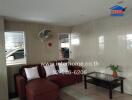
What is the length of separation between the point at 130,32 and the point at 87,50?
185 cm

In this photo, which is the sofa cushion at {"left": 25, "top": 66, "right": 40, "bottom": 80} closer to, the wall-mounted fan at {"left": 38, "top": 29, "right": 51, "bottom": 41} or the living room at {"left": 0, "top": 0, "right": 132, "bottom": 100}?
the living room at {"left": 0, "top": 0, "right": 132, "bottom": 100}

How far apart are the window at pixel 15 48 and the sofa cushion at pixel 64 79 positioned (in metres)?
1.32

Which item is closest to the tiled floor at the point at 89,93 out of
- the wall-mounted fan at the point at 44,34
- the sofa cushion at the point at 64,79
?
the sofa cushion at the point at 64,79

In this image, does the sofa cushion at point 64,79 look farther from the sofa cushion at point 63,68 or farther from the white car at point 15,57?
the white car at point 15,57

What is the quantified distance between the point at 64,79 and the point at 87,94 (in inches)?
36.7

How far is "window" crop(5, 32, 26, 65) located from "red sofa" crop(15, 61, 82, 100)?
0.44m

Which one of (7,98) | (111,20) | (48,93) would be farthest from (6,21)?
(111,20)

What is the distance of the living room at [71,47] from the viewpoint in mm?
2947

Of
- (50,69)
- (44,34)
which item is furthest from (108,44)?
(44,34)

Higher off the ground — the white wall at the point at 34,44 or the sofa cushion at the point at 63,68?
the white wall at the point at 34,44

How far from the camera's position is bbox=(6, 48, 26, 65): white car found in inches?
158

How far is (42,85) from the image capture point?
123 inches

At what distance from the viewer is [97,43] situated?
14.4ft

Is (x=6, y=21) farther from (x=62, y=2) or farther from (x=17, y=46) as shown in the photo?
(x=62, y=2)
